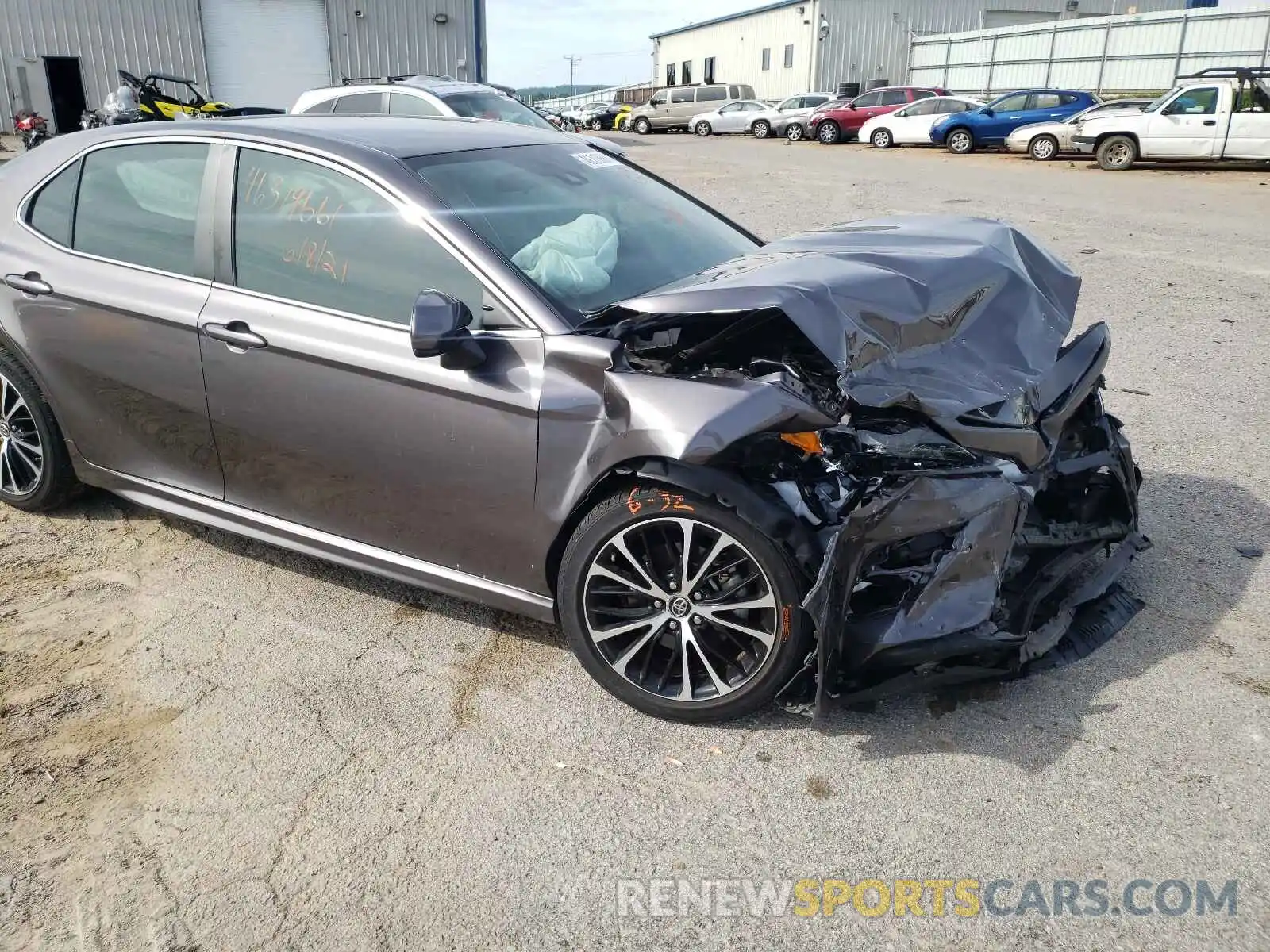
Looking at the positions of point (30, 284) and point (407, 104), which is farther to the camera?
point (407, 104)

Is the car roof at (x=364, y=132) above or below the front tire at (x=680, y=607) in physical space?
above

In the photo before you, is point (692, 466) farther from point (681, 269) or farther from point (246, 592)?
point (246, 592)

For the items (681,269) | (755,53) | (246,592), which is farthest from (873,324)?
(755,53)

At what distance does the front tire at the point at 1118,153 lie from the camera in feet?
57.5

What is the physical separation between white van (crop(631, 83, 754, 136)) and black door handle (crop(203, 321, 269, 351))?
117 ft

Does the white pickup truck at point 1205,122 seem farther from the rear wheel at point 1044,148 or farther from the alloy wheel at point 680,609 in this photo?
the alloy wheel at point 680,609

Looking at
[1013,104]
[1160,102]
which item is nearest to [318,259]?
[1160,102]

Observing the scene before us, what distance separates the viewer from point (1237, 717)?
2.89m

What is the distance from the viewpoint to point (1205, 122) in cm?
1653

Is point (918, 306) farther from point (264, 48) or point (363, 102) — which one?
point (264, 48)

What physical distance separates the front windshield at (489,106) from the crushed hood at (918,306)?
10.8 m

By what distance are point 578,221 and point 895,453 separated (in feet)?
4.71

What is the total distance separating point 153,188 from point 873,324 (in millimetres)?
2749

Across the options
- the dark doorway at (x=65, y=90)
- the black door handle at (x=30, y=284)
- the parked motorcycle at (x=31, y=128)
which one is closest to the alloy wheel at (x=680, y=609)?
the black door handle at (x=30, y=284)
